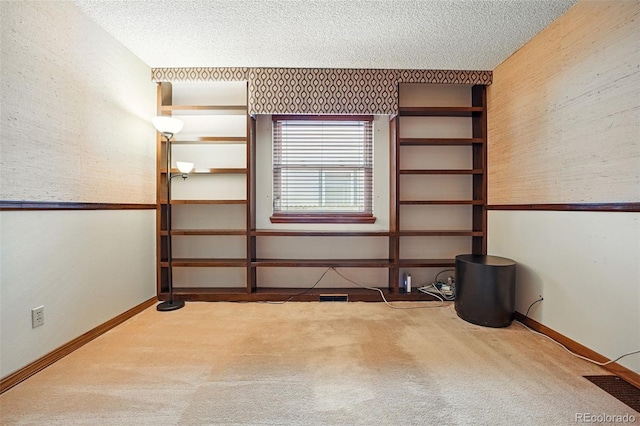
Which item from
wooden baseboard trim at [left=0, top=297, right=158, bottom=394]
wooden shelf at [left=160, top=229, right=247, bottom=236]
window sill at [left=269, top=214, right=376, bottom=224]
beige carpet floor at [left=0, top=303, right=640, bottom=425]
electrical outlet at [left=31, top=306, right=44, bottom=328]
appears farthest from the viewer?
window sill at [left=269, top=214, right=376, bottom=224]

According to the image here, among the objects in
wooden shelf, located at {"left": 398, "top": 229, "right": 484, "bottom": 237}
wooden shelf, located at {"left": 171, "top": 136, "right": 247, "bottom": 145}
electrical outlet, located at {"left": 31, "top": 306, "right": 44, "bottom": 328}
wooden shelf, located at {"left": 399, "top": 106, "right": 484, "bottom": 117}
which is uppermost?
wooden shelf, located at {"left": 399, "top": 106, "right": 484, "bottom": 117}

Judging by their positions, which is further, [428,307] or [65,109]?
[428,307]

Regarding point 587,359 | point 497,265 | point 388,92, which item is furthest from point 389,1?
point 587,359

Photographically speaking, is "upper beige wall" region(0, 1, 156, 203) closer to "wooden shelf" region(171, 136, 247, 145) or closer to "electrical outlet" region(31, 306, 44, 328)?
"wooden shelf" region(171, 136, 247, 145)

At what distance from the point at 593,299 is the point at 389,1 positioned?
2467mm

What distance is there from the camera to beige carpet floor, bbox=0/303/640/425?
4.29ft

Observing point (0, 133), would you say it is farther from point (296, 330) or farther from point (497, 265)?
point (497, 265)

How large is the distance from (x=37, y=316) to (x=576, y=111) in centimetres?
387

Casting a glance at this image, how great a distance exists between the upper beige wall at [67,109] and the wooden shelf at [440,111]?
279 centimetres

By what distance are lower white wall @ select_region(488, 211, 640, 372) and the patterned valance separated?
68.4 inches

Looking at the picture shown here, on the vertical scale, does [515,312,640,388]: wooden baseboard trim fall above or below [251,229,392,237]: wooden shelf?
below

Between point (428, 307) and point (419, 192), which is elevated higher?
point (419, 192)

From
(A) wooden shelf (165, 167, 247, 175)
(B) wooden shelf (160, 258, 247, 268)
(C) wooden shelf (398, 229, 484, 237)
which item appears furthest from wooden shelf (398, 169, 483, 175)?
(B) wooden shelf (160, 258, 247, 268)

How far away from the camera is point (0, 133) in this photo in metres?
1.48
